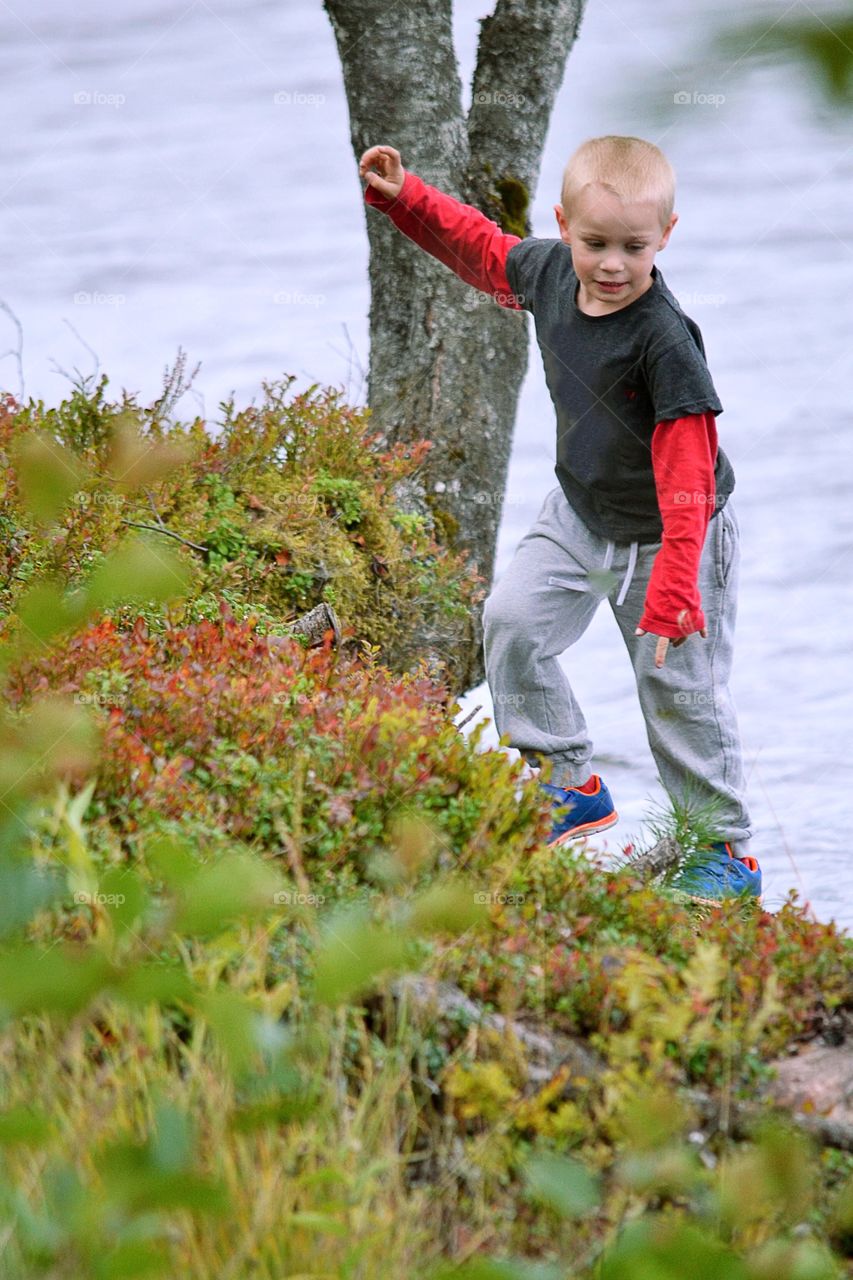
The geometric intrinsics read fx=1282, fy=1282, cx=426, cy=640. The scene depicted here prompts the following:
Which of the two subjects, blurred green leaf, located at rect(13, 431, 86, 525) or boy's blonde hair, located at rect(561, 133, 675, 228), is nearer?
blurred green leaf, located at rect(13, 431, 86, 525)

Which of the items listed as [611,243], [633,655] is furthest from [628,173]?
[633,655]

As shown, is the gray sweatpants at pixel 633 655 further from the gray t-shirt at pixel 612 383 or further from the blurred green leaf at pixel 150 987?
the blurred green leaf at pixel 150 987

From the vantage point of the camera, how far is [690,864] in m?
3.81

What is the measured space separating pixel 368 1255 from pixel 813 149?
145cm

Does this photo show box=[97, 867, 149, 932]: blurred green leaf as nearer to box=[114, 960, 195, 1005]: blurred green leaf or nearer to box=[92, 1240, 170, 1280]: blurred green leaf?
box=[114, 960, 195, 1005]: blurred green leaf

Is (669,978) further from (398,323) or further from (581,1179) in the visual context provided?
(398,323)

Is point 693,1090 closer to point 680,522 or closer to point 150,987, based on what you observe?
point 150,987

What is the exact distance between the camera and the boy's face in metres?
3.39

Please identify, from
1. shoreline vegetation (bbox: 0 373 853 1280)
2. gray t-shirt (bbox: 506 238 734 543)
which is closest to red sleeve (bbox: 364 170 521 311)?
gray t-shirt (bbox: 506 238 734 543)

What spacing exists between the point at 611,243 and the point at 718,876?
1.83 m

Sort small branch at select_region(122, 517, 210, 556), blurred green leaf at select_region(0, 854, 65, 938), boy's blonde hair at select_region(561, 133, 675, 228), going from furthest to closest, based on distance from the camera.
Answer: small branch at select_region(122, 517, 210, 556), boy's blonde hair at select_region(561, 133, 675, 228), blurred green leaf at select_region(0, 854, 65, 938)

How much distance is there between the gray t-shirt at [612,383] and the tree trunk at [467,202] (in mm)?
1822

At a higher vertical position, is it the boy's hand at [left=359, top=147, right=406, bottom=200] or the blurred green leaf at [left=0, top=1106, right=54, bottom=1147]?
the boy's hand at [left=359, top=147, right=406, bottom=200]

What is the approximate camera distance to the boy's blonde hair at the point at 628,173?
335 cm
